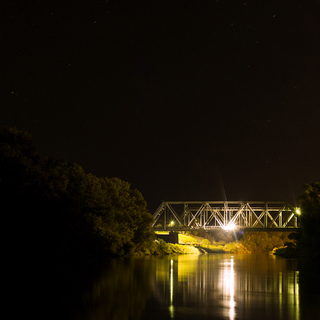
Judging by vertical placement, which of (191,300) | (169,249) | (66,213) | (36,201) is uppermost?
(36,201)

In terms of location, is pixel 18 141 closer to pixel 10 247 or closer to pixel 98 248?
pixel 10 247

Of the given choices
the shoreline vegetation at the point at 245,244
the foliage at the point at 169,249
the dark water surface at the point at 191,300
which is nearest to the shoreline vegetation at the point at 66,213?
the foliage at the point at 169,249

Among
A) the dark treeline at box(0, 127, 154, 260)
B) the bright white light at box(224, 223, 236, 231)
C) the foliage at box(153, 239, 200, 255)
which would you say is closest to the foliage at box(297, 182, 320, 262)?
the foliage at box(153, 239, 200, 255)

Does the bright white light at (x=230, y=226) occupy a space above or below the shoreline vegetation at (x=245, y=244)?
above

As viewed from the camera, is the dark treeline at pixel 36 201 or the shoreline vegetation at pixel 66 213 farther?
the shoreline vegetation at pixel 66 213

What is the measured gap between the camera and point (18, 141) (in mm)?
35156

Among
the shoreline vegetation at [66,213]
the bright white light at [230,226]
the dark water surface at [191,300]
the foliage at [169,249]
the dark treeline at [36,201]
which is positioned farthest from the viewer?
the bright white light at [230,226]

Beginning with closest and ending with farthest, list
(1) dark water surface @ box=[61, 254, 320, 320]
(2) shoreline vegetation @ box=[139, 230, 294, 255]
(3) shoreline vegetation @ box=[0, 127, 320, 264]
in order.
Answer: (1) dark water surface @ box=[61, 254, 320, 320], (3) shoreline vegetation @ box=[0, 127, 320, 264], (2) shoreline vegetation @ box=[139, 230, 294, 255]

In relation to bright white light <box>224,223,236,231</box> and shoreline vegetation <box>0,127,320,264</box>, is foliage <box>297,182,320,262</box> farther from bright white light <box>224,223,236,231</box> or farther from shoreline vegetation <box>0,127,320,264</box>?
bright white light <box>224,223,236,231</box>

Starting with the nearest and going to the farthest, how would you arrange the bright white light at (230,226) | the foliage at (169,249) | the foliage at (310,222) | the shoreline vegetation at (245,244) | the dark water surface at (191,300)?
the dark water surface at (191,300)
the foliage at (310,222)
the foliage at (169,249)
the shoreline vegetation at (245,244)
the bright white light at (230,226)

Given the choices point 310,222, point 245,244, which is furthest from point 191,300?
point 245,244

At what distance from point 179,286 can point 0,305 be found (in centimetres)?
861

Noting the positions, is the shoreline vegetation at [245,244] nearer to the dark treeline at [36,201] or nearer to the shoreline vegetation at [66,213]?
the shoreline vegetation at [66,213]

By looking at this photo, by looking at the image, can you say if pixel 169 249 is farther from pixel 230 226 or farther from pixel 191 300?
pixel 191 300
